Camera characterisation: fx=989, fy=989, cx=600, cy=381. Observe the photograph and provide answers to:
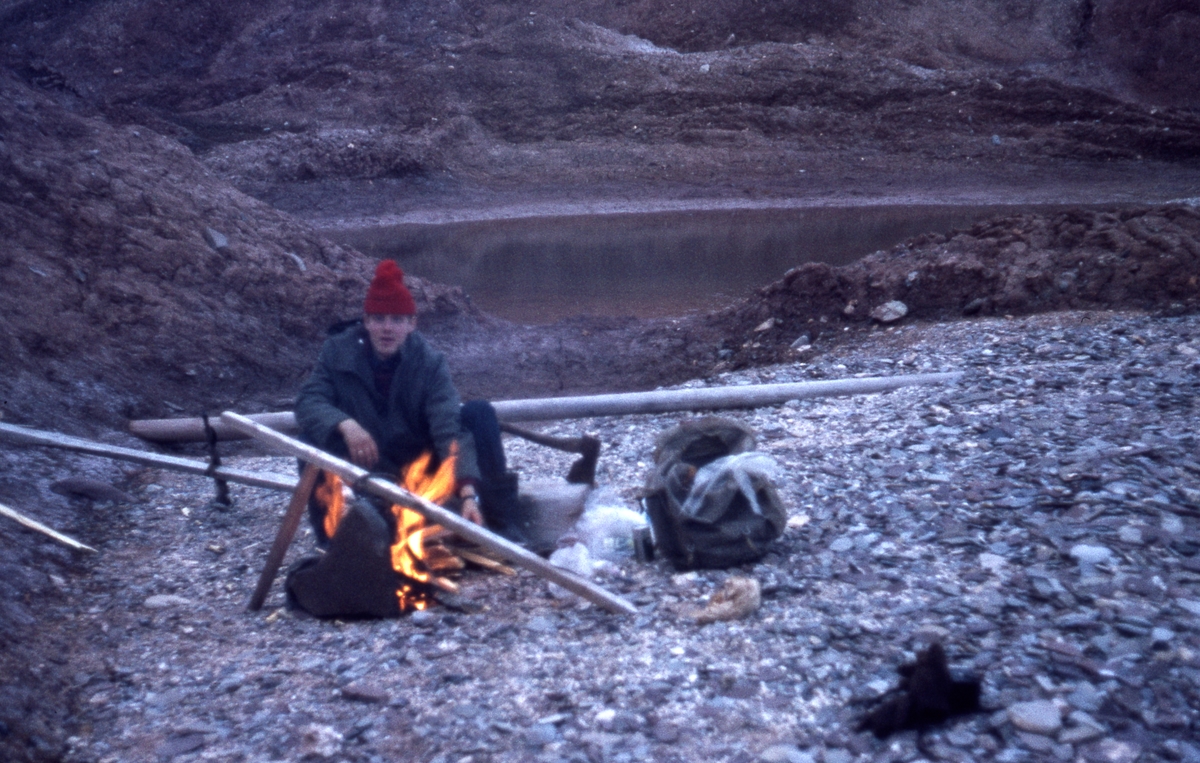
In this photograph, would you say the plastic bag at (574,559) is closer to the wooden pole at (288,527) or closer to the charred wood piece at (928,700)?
the wooden pole at (288,527)

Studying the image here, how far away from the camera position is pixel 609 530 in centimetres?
442

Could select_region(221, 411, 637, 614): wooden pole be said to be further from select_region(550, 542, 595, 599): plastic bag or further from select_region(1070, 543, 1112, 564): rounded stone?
select_region(1070, 543, 1112, 564): rounded stone

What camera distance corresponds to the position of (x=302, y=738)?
3152 mm

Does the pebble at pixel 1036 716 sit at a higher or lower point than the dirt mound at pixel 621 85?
lower

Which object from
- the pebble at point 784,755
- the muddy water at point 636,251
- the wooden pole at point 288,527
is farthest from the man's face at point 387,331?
the muddy water at point 636,251

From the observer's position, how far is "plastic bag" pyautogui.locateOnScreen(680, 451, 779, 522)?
396cm

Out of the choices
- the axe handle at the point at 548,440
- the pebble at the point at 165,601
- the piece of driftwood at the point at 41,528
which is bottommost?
the pebble at the point at 165,601

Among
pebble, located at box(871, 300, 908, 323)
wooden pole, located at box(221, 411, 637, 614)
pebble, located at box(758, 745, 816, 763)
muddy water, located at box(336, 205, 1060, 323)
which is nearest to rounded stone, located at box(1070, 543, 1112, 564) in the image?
pebble, located at box(758, 745, 816, 763)

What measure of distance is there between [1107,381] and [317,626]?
4.56 meters

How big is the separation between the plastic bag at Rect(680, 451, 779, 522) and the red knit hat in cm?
139

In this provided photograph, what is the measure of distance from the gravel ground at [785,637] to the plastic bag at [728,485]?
27 centimetres

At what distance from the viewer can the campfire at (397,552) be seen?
373cm

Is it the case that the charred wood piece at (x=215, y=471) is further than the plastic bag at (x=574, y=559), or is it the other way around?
the charred wood piece at (x=215, y=471)

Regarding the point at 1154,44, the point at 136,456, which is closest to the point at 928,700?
the point at 136,456
